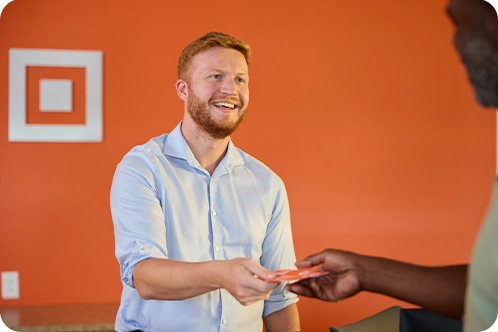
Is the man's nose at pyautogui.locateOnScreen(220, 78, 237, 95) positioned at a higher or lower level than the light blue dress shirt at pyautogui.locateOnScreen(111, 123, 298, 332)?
higher

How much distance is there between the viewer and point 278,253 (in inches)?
92.5

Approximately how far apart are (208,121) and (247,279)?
886mm

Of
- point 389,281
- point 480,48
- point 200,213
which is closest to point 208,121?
point 200,213

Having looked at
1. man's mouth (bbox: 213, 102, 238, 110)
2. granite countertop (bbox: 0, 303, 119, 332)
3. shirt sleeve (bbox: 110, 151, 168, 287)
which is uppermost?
man's mouth (bbox: 213, 102, 238, 110)

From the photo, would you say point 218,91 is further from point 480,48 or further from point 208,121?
point 480,48

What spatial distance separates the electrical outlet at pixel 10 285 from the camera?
339cm

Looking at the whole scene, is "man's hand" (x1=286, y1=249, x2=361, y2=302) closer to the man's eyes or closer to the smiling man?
the smiling man

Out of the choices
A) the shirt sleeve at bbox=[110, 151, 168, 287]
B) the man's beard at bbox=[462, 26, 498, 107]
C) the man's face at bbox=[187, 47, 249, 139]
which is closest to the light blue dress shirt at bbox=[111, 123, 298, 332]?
the shirt sleeve at bbox=[110, 151, 168, 287]

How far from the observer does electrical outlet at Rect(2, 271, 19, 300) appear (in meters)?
3.39

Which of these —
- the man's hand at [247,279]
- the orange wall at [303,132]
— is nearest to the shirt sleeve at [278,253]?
the man's hand at [247,279]

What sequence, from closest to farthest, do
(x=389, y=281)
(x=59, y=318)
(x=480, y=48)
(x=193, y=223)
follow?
(x=480, y=48) → (x=389, y=281) → (x=193, y=223) → (x=59, y=318)

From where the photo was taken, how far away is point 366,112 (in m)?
3.70

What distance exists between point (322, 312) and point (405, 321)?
1.46 meters

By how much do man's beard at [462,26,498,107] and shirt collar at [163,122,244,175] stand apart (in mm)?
1320
